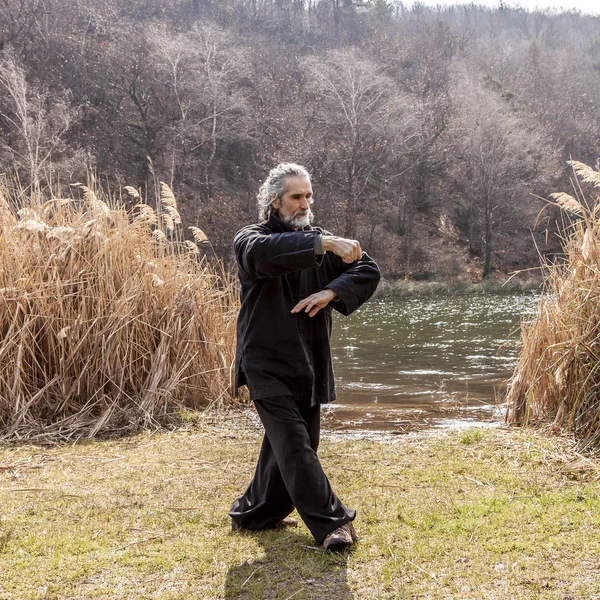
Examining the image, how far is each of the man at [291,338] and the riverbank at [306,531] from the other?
0.19 meters

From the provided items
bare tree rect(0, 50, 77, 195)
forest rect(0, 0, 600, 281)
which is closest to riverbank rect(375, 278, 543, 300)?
forest rect(0, 0, 600, 281)

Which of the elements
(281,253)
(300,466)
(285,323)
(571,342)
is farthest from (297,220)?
(571,342)

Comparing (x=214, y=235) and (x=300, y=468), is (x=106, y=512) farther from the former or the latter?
(x=214, y=235)

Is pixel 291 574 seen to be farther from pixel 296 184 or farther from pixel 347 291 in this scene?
pixel 296 184

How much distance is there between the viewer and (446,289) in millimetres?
26844

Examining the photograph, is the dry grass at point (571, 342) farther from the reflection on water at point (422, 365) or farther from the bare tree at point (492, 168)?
the bare tree at point (492, 168)

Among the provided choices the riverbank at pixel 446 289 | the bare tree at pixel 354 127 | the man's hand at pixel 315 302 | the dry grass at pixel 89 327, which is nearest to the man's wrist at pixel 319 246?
the man's hand at pixel 315 302

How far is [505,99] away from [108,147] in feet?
87.2

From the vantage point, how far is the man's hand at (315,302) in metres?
2.77

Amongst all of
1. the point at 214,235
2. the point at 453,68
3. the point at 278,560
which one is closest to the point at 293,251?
the point at 278,560

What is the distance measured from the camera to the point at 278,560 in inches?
107

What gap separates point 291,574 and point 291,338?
0.96 metres

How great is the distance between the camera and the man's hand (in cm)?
277

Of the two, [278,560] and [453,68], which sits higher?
[453,68]
